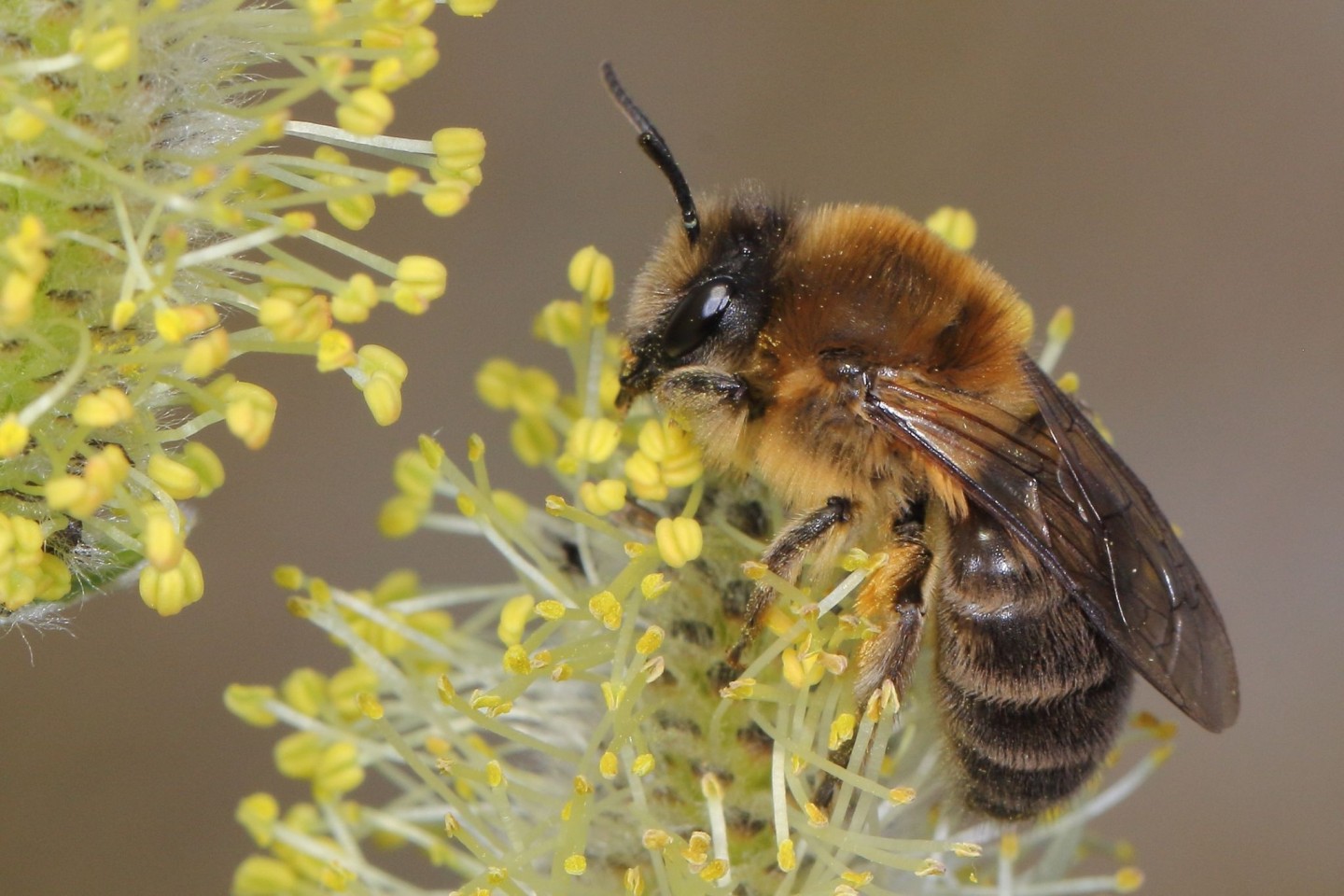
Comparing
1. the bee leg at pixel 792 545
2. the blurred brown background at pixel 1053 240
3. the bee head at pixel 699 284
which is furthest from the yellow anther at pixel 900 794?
the blurred brown background at pixel 1053 240

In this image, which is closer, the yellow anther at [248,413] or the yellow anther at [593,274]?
the yellow anther at [248,413]

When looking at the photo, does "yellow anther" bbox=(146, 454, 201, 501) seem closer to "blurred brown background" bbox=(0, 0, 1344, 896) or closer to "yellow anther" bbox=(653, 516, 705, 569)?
"yellow anther" bbox=(653, 516, 705, 569)

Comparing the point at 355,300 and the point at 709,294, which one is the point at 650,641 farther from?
the point at 355,300

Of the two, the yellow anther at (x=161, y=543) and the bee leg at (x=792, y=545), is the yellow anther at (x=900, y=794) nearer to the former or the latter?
the bee leg at (x=792, y=545)

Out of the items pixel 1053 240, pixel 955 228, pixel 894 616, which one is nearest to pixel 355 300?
pixel 894 616

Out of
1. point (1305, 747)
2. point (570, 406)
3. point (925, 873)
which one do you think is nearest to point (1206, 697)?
point (925, 873)


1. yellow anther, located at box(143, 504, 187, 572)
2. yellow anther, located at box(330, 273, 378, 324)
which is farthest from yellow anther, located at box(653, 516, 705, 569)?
yellow anther, located at box(143, 504, 187, 572)

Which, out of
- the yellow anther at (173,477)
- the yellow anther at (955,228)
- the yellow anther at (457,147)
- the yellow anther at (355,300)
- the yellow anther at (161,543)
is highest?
the yellow anther at (955,228)
